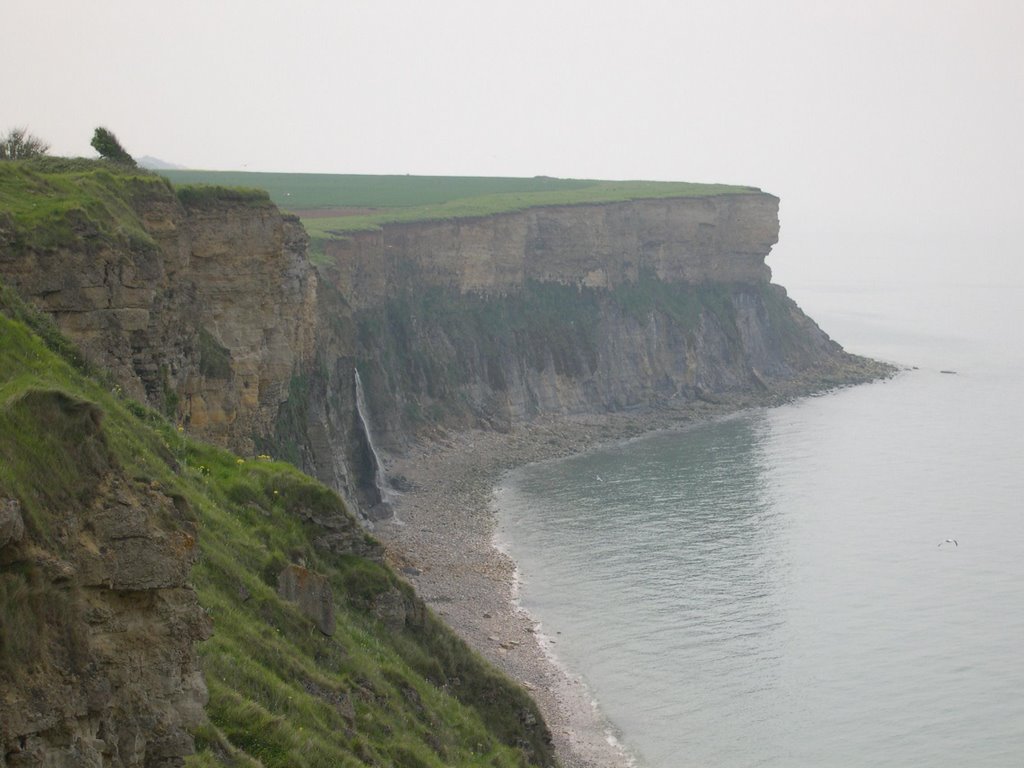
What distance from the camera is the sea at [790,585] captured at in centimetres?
4266

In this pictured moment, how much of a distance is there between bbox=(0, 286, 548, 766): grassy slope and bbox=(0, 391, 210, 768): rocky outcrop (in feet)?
0.54

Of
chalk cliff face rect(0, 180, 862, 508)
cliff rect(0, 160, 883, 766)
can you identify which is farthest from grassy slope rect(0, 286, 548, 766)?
chalk cliff face rect(0, 180, 862, 508)

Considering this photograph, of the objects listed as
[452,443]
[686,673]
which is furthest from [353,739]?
[452,443]

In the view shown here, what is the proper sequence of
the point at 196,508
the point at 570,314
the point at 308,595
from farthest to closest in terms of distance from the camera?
1. the point at 570,314
2. the point at 308,595
3. the point at 196,508

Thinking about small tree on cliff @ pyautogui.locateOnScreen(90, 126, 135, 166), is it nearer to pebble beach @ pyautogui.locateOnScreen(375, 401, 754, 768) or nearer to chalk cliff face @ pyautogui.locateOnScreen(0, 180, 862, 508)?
chalk cliff face @ pyautogui.locateOnScreen(0, 180, 862, 508)

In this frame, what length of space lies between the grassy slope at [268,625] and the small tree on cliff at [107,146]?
14905 millimetres

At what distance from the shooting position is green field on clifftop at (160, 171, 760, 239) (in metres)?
99.9

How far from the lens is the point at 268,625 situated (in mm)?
23547

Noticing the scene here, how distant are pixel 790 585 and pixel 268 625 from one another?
4009 cm

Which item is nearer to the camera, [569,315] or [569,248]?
[569,315]

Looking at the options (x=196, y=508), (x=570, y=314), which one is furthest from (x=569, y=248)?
(x=196, y=508)

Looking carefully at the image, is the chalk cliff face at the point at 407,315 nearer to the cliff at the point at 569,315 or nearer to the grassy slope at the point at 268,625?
the cliff at the point at 569,315

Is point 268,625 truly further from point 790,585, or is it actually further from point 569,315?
point 569,315

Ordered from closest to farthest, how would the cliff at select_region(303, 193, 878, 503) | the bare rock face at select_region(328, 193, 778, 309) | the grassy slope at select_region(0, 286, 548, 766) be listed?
the grassy slope at select_region(0, 286, 548, 766) → the cliff at select_region(303, 193, 878, 503) → the bare rock face at select_region(328, 193, 778, 309)
